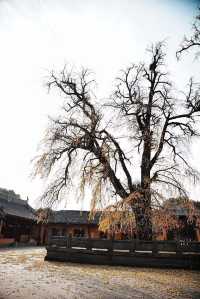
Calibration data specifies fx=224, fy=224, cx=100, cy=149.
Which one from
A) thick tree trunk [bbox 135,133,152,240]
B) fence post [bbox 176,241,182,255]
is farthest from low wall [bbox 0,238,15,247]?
fence post [bbox 176,241,182,255]

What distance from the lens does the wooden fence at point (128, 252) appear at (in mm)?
11898

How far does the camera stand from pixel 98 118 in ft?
45.7

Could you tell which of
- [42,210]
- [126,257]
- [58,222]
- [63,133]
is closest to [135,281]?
[126,257]

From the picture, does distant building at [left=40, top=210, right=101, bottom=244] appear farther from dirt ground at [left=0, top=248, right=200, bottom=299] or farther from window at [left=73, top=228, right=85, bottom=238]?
dirt ground at [left=0, top=248, right=200, bottom=299]

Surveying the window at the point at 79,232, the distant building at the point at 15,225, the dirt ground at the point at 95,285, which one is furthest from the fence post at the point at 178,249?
the window at the point at 79,232

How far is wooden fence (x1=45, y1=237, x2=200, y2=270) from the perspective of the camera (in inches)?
468

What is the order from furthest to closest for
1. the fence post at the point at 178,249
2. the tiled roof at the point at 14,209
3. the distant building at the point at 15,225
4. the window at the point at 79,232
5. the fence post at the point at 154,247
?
the window at the point at 79,232, the tiled roof at the point at 14,209, the distant building at the point at 15,225, the fence post at the point at 154,247, the fence post at the point at 178,249

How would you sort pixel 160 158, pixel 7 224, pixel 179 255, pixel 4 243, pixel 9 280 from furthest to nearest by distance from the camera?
pixel 7 224 < pixel 4 243 < pixel 160 158 < pixel 179 255 < pixel 9 280

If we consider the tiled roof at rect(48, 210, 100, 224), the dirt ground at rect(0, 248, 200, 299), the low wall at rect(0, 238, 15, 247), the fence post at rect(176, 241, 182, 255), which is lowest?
the low wall at rect(0, 238, 15, 247)

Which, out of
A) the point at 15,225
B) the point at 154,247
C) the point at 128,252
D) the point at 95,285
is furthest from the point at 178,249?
the point at 15,225

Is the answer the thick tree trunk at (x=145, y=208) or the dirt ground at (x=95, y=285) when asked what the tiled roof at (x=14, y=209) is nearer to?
the thick tree trunk at (x=145, y=208)

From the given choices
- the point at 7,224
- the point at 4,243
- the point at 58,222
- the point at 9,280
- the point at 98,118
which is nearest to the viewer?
the point at 9,280

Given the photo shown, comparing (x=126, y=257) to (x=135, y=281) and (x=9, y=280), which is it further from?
(x=9, y=280)

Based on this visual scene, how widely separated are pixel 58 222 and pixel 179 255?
22081 mm
